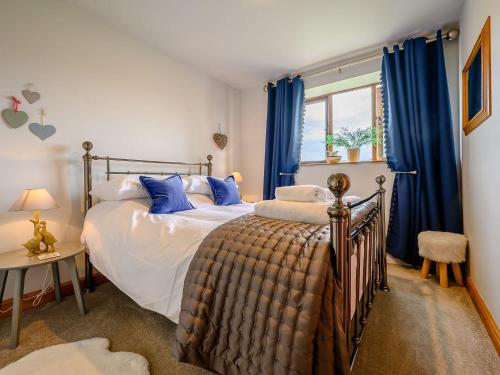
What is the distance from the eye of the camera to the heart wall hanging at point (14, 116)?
1729mm

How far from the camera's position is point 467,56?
203 centimetres

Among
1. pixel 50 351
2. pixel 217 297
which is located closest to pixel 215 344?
pixel 217 297

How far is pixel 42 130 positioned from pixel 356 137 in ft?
10.5

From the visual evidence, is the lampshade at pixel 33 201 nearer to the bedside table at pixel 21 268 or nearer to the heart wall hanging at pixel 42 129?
the bedside table at pixel 21 268

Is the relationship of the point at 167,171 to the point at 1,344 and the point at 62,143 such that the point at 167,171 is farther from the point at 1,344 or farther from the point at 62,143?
the point at 1,344

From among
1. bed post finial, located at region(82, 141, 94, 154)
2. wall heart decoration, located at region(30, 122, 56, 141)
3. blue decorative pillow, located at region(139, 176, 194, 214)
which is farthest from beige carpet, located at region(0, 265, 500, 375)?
wall heart decoration, located at region(30, 122, 56, 141)

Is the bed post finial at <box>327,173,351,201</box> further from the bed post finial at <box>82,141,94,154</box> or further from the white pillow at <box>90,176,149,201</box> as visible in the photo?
the bed post finial at <box>82,141,94,154</box>

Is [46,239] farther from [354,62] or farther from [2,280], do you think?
[354,62]

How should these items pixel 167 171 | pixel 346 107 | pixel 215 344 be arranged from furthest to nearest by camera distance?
pixel 346 107, pixel 167 171, pixel 215 344

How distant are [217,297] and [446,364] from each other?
125cm

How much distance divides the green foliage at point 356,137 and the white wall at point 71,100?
206 centimetres

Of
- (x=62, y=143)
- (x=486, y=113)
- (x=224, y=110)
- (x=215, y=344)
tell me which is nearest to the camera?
(x=215, y=344)

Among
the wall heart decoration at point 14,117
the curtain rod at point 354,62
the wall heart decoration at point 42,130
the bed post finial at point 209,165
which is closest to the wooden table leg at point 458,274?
the curtain rod at point 354,62

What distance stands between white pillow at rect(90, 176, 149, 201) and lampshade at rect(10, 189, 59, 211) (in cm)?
37
